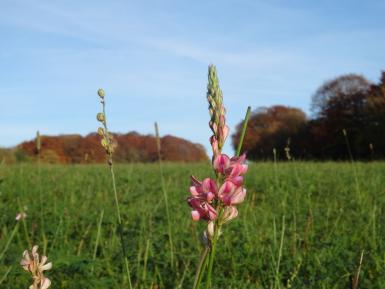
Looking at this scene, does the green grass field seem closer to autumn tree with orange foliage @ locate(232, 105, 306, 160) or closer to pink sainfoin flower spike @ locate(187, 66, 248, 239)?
pink sainfoin flower spike @ locate(187, 66, 248, 239)

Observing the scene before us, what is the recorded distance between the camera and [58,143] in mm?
42375

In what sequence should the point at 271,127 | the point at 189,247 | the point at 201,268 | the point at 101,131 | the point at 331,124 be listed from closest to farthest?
the point at 201,268, the point at 101,131, the point at 189,247, the point at 331,124, the point at 271,127

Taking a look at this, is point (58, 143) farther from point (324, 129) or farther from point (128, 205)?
point (128, 205)

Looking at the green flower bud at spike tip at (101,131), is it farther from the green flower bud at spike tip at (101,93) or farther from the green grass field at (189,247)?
the green grass field at (189,247)

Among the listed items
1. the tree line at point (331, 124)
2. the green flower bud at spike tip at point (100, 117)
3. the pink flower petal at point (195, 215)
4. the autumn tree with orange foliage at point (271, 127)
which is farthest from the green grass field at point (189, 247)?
the autumn tree with orange foliage at point (271, 127)

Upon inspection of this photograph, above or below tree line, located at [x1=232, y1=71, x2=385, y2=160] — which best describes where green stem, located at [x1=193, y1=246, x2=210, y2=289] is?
below

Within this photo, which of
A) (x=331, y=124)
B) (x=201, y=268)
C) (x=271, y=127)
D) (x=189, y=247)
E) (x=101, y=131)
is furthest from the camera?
(x=271, y=127)

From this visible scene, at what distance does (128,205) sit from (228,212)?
582 cm

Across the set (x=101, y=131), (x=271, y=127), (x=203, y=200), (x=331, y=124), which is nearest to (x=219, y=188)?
(x=203, y=200)

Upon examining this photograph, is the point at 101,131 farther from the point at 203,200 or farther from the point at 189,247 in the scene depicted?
the point at 189,247

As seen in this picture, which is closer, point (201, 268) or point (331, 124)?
point (201, 268)

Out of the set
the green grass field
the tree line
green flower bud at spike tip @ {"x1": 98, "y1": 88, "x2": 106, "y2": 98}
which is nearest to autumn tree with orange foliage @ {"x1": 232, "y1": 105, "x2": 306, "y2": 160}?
the tree line

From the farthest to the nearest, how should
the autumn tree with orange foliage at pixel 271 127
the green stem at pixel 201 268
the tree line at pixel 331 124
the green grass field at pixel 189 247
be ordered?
the autumn tree with orange foliage at pixel 271 127 → the tree line at pixel 331 124 → the green grass field at pixel 189 247 → the green stem at pixel 201 268

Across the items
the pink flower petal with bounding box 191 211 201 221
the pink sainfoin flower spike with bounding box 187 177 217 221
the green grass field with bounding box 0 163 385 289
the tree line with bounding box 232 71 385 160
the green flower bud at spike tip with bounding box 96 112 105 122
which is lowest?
the green grass field with bounding box 0 163 385 289
